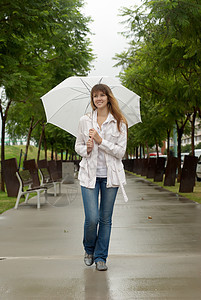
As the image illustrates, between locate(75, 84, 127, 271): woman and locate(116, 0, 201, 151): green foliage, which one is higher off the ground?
locate(116, 0, 201, 151): green foliage

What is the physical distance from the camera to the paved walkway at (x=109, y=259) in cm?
441

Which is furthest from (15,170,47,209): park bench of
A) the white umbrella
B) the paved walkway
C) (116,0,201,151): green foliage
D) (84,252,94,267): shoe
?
(84,252,94,267): shoe

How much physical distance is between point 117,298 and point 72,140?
133 feet

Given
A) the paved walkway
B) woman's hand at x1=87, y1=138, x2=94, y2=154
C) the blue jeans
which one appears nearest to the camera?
the paved walkway

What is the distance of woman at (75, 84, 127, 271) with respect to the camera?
196 inches

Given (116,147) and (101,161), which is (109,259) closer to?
(101,161)

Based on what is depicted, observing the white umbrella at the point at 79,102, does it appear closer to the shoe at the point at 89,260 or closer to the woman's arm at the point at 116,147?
the woman's arm at the point at 116,147

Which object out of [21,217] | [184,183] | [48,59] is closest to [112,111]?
[21,217]

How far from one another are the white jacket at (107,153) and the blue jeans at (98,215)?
0.11 meters

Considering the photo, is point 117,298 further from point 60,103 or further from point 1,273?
point 60,103

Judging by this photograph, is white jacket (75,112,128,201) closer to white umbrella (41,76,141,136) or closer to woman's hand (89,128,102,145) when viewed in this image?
woman's hand (89,128,102,145)

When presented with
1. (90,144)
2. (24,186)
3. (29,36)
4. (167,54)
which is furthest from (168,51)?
(90,144)

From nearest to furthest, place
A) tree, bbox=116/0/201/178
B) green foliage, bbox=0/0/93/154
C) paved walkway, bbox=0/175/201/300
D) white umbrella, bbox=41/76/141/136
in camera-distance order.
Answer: paved walkway, bbox=0/175/201/300 < white umbrella, bbox=41/76/141/136 < tree, bbox=116/0/201/178 < green foliage, bbox=0/0/93/154

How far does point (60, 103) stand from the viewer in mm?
6953
